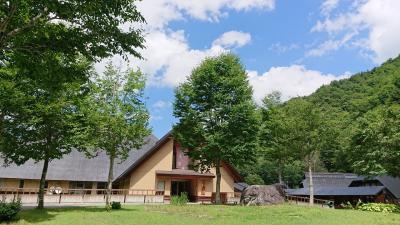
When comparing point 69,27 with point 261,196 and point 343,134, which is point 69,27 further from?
point 343,134

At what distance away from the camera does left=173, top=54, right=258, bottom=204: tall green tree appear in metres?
34.2

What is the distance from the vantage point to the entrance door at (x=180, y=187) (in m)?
43.4

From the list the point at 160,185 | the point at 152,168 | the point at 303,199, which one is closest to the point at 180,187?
the point at 160,185

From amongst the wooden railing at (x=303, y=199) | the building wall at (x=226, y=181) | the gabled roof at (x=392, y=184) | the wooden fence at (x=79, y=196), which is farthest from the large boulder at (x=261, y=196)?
the gabled roof at (x=392, y=184)

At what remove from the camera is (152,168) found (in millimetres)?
40719

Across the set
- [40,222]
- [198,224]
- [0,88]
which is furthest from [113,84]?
[198,224]

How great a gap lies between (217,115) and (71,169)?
17.1 m

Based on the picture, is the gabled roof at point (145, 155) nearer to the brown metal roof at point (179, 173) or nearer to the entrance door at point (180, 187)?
the brown metal roof at point (179, 173)

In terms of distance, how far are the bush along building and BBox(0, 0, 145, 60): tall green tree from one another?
138 feet

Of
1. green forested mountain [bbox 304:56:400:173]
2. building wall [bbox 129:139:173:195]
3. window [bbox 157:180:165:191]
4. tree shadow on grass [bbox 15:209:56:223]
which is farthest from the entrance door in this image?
tree shadow on grass [bbox 15:209:56:223]

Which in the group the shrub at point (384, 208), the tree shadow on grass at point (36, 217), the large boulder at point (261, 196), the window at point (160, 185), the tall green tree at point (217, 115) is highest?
the tall green tree at point (217, 115)

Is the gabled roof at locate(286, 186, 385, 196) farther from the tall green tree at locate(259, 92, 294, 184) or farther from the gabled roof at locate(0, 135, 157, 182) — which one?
the gabled roof at locate(0, 135, 157, 182)

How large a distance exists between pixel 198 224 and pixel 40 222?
25.2 feet

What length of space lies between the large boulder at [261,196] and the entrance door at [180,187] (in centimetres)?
1135
